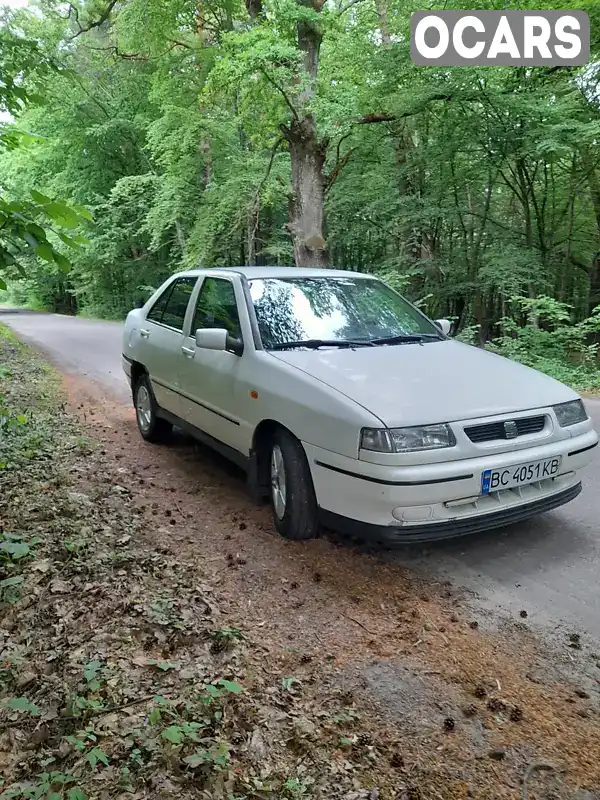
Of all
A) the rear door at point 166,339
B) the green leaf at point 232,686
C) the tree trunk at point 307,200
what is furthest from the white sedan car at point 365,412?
the tree trunk at point 307,200

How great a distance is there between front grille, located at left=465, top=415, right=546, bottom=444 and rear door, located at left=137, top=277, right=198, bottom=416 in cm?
288

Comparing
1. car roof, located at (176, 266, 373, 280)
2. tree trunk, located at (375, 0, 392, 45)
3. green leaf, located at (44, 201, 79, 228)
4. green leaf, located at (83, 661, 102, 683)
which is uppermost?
tree trunk, located at (375, 0, 392, 45)

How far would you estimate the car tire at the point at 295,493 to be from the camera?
3.83 metres

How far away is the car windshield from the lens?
4.51 metres

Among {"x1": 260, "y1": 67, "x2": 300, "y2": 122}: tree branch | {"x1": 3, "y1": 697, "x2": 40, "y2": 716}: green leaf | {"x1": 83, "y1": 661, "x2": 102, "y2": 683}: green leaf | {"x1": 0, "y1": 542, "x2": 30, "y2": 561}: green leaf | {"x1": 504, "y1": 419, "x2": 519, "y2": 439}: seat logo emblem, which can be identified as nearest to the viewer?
{"x1": 3, "y1": 697, "x2": 40, "y2": 716}: green leaf

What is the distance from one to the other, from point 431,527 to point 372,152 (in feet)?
44.7

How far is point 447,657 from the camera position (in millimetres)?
2854

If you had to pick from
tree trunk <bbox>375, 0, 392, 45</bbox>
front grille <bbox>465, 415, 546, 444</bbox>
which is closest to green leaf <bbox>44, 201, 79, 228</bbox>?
front grille <bbox>465, 415, 546, 444</bbox>

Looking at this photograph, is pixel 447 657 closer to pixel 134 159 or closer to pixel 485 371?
pixel 485 371

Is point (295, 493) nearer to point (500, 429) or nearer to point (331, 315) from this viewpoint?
point (500, 429)

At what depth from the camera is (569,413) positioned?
13.0 feet

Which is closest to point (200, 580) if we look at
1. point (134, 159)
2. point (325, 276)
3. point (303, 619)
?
point (303, 619)

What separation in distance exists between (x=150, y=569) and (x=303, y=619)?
1016mm

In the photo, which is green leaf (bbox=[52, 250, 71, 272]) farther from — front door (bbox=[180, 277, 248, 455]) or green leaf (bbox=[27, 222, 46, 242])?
front door (bbox=[180, 277, 248, 455])
